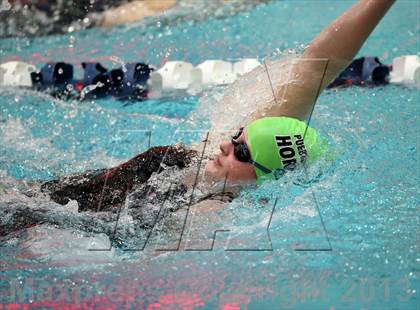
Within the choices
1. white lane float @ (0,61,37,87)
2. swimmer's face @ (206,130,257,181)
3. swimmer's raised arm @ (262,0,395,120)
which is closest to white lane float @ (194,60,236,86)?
white lane float @ (0,61,37,87)

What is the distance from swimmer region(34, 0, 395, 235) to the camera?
2.70 meters

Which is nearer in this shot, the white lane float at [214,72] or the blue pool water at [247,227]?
the blue pool water at [247,227]

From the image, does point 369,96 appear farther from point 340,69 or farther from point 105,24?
point 105,24

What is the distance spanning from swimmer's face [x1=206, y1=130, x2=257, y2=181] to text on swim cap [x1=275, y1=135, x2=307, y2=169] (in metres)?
0.13

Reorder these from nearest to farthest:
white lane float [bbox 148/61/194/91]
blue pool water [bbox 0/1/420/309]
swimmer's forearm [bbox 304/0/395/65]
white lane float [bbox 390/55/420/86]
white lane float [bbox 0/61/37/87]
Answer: blue pool water [bbox 0/1/420/309] → swimmer's forearm [bbox 304/0/395/65] → white lane float [bbox 390/55/420/86] → white lane float [bbox 148/61/194/91] → white lane float [bbox 0/61/37/87]

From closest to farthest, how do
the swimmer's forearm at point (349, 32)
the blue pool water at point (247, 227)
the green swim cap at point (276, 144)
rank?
the blue pool water at point (247, 227) → the swimmer's forearm at point (349, 32) → the green swim cap at point (276, 144)

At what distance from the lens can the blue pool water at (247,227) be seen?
2.24 metres

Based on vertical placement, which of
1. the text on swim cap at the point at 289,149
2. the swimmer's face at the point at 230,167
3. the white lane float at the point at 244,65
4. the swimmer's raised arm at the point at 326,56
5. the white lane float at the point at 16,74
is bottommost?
the white lane float at the point at 16,74

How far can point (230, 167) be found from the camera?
2723 mm

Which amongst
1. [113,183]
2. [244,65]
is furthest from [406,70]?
[113,183]

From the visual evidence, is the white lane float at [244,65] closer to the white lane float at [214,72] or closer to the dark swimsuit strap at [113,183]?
the white lane float at [214,72]

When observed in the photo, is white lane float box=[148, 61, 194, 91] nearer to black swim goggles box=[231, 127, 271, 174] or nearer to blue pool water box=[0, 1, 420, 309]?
blue pool water box=[0, 1, 420, 309]

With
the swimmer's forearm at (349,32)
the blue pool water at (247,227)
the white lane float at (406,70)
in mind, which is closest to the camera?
the blue pool water at (247,227)

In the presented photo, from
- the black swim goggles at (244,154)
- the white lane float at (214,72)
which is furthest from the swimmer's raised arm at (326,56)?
the white lane float at (214,72)
